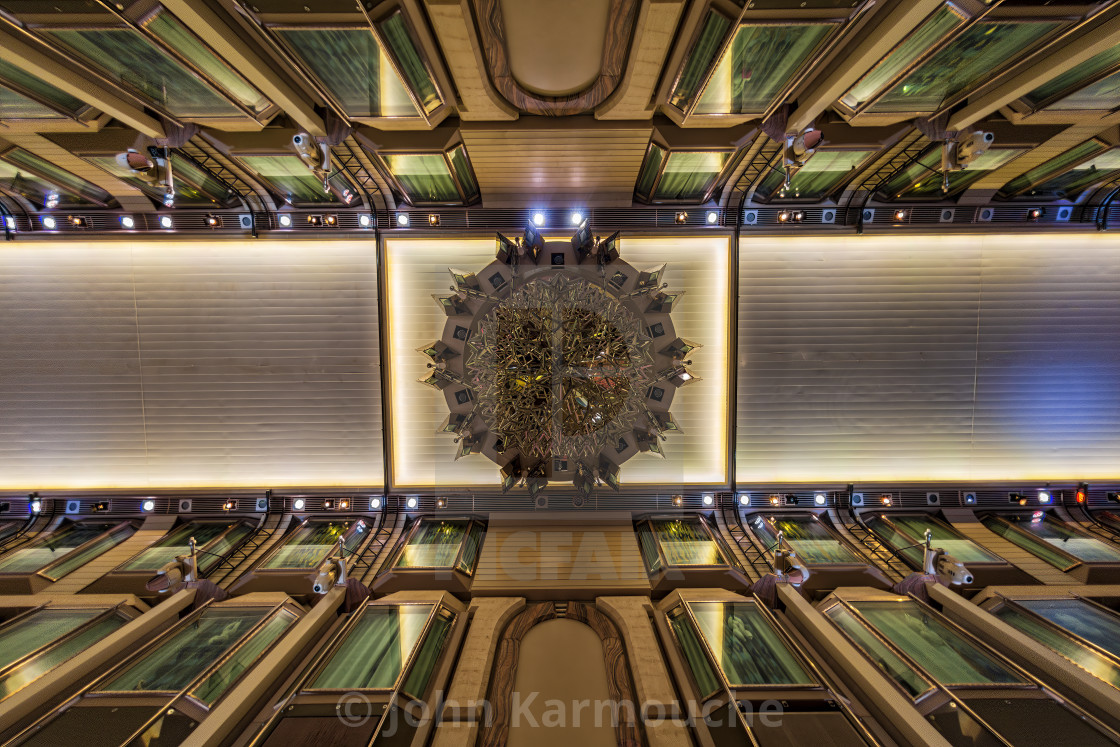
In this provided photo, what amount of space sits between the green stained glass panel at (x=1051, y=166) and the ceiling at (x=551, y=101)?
0.04 meters

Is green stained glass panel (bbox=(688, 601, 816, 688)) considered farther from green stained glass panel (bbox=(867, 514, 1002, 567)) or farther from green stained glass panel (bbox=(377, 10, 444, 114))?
green stained glass panel (bbox=(377, 10, 444, 114))

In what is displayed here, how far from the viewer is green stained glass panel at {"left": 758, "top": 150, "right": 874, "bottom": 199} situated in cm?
587

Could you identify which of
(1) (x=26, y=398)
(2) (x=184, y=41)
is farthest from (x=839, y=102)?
(1) (x=26, y=398)

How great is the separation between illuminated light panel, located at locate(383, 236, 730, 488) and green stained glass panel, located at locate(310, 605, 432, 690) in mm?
2506

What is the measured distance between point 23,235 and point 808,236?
13.8 m

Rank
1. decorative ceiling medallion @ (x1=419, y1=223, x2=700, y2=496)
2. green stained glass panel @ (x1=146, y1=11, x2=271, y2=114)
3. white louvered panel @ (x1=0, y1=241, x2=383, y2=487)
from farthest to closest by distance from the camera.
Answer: white louvered panel @ (x1=0, y1=241, x2=383, y2=487) → decorative ceiling medallion @ (x1=419, y1=223, x2=700, y2=496) → green stained glass panel @ (x1=146, y1=11, x2=271, y2=114)

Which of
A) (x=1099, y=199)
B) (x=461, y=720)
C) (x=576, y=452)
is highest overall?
(x=1099, y=199)

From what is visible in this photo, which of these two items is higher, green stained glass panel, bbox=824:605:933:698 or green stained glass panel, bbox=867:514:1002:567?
green stained glass panel, bbox=867:514:1002:567

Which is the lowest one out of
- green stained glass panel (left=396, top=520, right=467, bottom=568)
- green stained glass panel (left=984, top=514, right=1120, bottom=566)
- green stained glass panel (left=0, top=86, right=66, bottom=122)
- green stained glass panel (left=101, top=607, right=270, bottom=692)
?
green stained glass panel (left=101, top=607, right=270, bottom=692)

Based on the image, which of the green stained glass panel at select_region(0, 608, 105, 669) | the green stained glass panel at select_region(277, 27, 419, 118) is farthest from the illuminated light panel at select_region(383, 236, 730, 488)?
the green stained glass panel at select_region(0, 608, 105, 669)

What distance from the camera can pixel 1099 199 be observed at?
21.9ft

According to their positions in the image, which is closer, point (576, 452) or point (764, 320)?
point (576, 452)

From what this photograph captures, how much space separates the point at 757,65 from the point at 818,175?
112 inches

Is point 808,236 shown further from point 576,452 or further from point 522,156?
point 576,452
